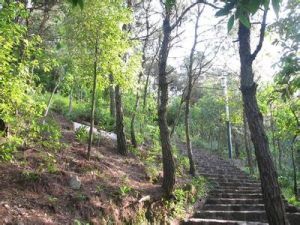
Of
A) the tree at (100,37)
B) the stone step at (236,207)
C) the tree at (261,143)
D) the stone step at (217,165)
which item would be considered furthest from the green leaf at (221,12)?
the stone step at (217,165)

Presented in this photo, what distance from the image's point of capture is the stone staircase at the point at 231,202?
925 cm

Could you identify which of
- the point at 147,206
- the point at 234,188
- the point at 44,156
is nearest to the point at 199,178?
the point at 234,188

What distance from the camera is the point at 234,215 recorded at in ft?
31.7

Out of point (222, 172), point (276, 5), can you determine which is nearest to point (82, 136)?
point (222, 172)

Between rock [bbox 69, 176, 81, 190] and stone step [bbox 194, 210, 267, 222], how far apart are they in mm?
3775

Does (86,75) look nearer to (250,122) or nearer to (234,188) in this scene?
(250,122)

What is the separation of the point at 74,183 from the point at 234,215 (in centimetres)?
464

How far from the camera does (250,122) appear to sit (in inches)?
221

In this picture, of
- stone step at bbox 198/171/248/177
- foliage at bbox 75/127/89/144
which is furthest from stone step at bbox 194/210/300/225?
stone step at bbox 198/171/248/177

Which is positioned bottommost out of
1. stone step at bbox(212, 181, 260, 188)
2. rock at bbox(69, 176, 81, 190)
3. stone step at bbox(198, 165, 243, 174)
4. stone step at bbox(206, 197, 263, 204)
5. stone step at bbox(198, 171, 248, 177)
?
stone step at bbox(206, 197, 263, 204)

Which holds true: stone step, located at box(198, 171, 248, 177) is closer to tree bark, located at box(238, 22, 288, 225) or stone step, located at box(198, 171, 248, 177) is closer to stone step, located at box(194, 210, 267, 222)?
stone step, located at box(194, 210, 267, 222)

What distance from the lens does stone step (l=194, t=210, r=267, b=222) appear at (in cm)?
956

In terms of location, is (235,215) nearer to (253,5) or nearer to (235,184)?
(235,184)

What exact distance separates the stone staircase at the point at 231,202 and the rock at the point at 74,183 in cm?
302
